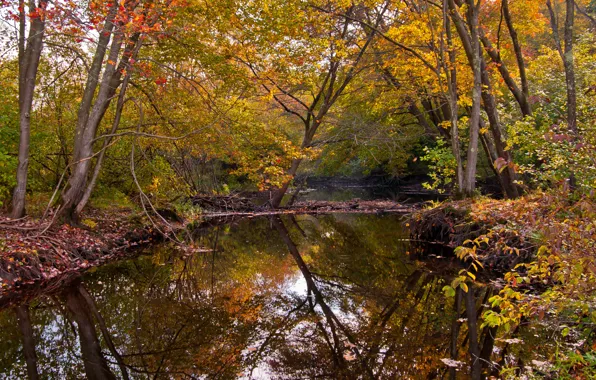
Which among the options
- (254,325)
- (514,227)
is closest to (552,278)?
(514,227)

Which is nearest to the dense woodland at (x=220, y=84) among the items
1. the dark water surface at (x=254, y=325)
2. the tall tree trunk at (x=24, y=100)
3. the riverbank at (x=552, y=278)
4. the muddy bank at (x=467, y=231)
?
the tall tree trunk at (x=24, y=100)

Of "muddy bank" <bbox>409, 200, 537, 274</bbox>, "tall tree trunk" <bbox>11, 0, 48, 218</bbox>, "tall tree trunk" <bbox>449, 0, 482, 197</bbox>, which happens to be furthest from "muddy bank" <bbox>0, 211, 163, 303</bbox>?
"tall tree trunk" <bbox>449, 0, 482, 197</bbox>

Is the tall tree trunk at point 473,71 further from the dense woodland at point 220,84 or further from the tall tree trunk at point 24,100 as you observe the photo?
the tall tree trunk at point 24,100

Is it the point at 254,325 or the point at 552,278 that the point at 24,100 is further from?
the point at 552,278

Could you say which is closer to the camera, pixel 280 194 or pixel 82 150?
pixel 82 150

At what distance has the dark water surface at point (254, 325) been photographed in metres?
4.58

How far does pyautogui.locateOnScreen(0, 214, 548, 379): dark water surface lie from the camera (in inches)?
180

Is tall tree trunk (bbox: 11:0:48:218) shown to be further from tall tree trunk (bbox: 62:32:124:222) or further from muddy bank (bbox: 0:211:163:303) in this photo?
tall tree trunk (bbox: 62:32:124:222)

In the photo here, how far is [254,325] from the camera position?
5836mm

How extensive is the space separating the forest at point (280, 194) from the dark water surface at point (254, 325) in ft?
0.15

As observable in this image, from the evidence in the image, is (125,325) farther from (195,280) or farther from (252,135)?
(252,135)

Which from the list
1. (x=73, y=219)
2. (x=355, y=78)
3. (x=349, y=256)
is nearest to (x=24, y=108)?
(x=73, y=219)

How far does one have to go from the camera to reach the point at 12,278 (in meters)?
7.13

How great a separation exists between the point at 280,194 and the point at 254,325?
1422 centimetres
